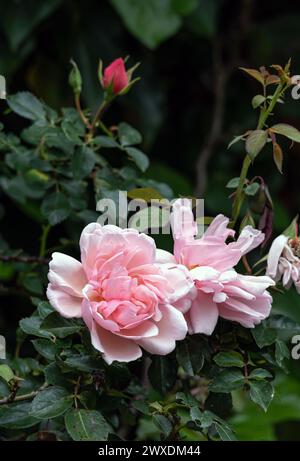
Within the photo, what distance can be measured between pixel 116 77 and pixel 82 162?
91 millimetres

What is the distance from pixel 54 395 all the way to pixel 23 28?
3.67 ft

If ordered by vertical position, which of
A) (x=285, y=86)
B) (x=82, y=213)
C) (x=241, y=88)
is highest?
(x=285, y=86)

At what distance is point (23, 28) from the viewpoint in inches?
62.4

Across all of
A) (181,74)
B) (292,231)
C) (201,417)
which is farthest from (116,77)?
(181,74)

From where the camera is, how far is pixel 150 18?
163 cm

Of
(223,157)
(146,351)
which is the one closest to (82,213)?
(146,351)

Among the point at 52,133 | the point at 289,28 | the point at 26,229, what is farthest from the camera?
the point at 289,28

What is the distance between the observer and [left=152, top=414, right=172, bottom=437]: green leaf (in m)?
Answer: 0.64

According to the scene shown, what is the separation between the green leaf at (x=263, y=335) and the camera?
0.67m

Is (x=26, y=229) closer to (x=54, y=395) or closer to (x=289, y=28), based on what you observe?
(x=289, y=28)

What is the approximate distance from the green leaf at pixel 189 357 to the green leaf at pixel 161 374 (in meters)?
0.02

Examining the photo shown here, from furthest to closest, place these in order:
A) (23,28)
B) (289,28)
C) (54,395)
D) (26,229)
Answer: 1. (289,28)
2. (26,229)
3. (23,28)
4. (54,395)

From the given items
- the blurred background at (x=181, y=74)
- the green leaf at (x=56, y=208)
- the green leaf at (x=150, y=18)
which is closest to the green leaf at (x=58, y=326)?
the green leaf at (x=56, y=208)

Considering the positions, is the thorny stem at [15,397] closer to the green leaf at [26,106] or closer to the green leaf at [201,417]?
the green leaf at [201,417]
